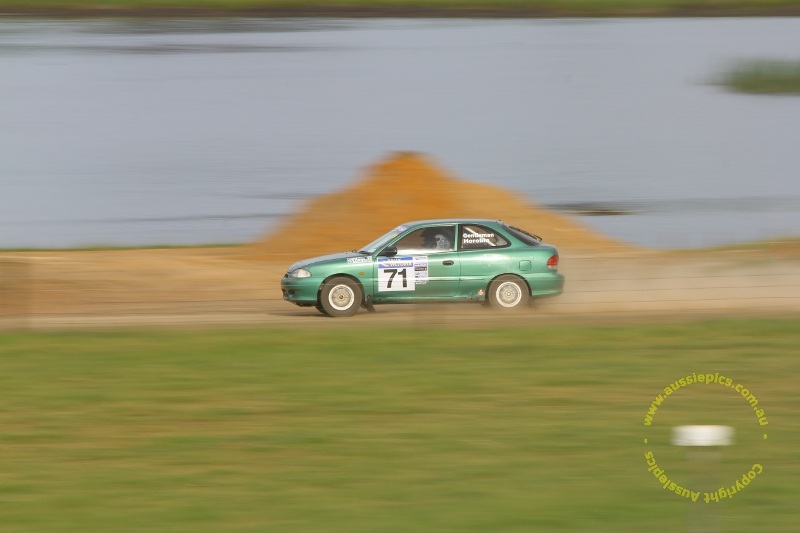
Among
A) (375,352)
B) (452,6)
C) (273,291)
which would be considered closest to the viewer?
(375,352)

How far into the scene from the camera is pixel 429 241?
Result: 52.5 feet

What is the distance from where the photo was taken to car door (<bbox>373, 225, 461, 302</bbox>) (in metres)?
15.8

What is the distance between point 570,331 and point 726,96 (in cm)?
5314

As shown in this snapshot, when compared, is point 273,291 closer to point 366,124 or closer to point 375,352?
point 375,352

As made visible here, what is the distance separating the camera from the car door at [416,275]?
15.8m

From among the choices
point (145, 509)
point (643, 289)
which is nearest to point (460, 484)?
point (145, 509)

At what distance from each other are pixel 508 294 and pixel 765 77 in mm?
49847

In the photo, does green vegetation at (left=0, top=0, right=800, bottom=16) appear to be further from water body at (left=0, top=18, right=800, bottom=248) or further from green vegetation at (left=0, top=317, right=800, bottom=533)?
green vegetation at (left=0, top=317, right=800, bottom=533)

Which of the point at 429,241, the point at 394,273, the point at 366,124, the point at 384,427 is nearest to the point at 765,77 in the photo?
the point at 366,124

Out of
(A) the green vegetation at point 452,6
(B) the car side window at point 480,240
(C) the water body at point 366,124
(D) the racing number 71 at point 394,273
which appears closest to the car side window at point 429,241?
(B) the car side window at point 480,240

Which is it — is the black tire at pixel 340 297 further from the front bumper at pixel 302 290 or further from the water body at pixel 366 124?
the water body at pixel 366 124

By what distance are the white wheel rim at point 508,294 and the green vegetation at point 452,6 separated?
8125 centimetres

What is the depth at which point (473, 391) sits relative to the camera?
1078cm

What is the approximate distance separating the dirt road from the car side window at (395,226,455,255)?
0.79 metres
